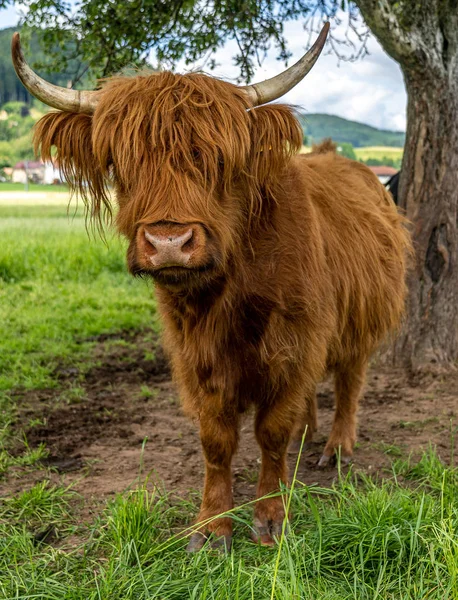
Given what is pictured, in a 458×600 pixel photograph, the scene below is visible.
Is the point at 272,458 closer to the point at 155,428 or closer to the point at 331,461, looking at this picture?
the point at 331,461

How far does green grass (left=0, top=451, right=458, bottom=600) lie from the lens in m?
2.45

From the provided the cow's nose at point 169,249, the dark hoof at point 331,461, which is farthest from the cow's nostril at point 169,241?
the dark hoof at point 331,461

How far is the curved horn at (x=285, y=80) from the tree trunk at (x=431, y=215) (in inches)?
117

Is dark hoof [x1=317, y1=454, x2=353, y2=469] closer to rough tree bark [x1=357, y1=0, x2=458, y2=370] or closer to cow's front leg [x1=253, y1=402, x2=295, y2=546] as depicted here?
cow's front leg [x1=253, y1=402, x2=295, y2=546]

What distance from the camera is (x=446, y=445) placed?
14.3 feet

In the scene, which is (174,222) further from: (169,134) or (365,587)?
(365,587)

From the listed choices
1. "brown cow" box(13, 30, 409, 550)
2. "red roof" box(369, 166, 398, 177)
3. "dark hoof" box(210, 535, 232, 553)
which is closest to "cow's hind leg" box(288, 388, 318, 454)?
"brown cow" box(13, 30, 409, 550)

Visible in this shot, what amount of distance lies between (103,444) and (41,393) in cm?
124

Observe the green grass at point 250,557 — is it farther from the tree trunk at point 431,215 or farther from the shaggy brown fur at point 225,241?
the tree trunk at point 431,215

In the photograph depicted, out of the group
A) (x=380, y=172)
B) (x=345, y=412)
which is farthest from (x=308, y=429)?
(x=380, y=172)

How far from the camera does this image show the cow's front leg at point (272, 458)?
3.25 meters

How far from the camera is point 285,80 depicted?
115 inches

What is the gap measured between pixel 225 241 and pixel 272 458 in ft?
3.77

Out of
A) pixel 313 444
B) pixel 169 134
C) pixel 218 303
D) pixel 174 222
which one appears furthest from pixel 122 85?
pixel 313 444
